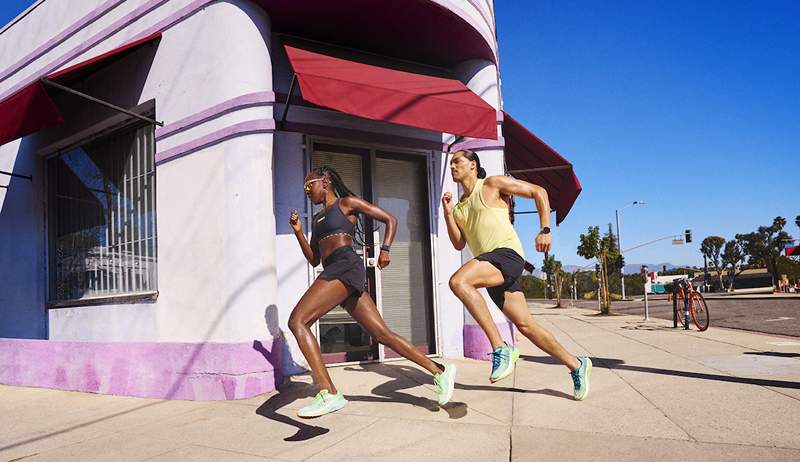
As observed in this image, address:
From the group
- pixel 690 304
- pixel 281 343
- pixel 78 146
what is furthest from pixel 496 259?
pixel 690 304

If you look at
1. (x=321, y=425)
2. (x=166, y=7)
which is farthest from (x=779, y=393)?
(x=166, y=7)

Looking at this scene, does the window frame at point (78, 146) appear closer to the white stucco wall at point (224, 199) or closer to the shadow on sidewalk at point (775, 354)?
the white stucco wall at point (224, 199)

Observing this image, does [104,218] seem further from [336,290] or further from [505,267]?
[505,267]

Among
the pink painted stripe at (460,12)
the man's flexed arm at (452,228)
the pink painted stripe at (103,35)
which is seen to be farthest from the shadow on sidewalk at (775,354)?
the pink painted stripe at (103,35)

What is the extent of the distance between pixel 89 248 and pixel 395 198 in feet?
13.9

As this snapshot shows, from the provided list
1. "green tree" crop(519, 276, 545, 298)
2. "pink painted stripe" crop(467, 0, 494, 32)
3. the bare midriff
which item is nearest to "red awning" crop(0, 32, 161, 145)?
the bare midriff

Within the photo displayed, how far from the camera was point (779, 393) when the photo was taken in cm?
410

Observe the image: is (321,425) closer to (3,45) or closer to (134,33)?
(134,33)

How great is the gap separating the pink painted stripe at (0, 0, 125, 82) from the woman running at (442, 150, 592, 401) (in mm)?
5282

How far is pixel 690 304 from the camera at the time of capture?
10359 millimetres

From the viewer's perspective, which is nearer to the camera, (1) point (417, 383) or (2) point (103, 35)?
(1) point (417, 383)

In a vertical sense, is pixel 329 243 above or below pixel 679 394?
above

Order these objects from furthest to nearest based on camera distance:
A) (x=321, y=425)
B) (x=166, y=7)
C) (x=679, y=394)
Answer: (x=166, y=7)
(x=679, y=394)
(x=321, y=425)

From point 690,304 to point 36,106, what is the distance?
1075 cm
